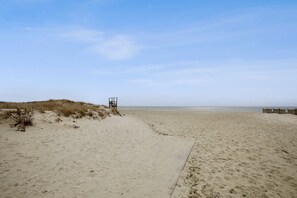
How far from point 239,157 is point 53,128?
1057 centimetres

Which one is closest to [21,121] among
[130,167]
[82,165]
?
[82,165]

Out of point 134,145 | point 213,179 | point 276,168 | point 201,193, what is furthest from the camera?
point 134,145

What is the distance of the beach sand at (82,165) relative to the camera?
7055 millimetres

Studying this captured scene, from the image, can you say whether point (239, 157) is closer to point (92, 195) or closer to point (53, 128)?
point (92, 195)

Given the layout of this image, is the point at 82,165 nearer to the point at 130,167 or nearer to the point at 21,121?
the point at 130,167

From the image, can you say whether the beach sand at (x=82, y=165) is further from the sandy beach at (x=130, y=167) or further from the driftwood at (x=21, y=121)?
the driftwood at (x=21, y=121)

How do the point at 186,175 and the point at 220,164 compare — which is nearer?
the point at 186,175

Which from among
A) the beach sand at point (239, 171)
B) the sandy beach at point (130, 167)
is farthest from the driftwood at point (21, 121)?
the beach sand at point (239, 171)

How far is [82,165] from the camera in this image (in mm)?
9125

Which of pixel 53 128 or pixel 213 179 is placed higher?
pixel 53 128

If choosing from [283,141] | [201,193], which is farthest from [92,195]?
[283,141]

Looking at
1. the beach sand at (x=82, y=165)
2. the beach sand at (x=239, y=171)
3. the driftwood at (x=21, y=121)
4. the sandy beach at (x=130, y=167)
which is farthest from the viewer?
the driftwood at (x=21, y=121)

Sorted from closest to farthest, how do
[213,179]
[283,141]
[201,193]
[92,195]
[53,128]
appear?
[92,195] < [201,193] < [213,179] < [53,128] < [283,141]

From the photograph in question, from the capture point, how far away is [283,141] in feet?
56.1
